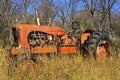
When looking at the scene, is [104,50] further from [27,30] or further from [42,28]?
[27,30]

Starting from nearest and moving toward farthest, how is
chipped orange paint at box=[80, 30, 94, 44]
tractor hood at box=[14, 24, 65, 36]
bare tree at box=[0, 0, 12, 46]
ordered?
1. tractor hood at box=[14, 24, 65, 36]
2. chipped orange paint at box=[80, 30, 94, 44]
3. bare tree at box=[0, 0, 12, 46]

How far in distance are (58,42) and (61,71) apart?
3.26 meters

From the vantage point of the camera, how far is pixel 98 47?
34.0 feet

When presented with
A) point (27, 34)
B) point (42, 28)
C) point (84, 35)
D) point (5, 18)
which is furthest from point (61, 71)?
point (5, 18)

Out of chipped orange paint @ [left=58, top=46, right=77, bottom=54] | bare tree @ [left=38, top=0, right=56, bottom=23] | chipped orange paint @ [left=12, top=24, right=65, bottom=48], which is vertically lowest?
chipped orange paint @ [left=58, top=46, right=77, bottom=54]

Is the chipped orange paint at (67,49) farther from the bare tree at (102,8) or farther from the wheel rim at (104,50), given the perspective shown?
the bare tree at (102,8)

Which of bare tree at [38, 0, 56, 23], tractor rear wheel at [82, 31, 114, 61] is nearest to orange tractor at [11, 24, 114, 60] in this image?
tractor rear wheel at [82, 31, 114, 61]

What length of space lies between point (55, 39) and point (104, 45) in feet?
5.80

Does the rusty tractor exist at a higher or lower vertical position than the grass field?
higher

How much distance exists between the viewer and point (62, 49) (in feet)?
31.6

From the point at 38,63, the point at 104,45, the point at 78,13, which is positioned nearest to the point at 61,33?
the point at 104,45

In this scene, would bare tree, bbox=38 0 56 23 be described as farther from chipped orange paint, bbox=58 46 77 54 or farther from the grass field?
the grass field

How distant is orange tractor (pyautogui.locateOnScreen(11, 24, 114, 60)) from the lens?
924 cm

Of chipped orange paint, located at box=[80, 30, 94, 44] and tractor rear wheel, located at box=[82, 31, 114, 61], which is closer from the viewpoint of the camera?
tractor rear wheel, located at box=[82, 31, 114, 61]
